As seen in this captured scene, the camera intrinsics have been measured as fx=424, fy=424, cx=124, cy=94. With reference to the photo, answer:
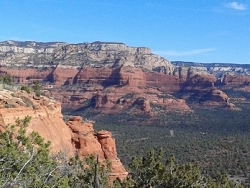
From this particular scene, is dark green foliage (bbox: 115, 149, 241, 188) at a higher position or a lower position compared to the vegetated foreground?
higher

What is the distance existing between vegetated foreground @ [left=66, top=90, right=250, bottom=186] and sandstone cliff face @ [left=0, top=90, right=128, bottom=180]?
68.5 ft

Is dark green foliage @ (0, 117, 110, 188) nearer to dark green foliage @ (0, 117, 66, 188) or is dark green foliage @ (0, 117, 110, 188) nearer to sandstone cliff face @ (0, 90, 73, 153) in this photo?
dark green foliage @ (0, 117, 66, 188)

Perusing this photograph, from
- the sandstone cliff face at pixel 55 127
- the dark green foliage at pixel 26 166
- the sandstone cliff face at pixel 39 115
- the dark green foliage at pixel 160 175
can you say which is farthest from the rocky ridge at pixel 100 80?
the dark green foliage at pixel 26 166

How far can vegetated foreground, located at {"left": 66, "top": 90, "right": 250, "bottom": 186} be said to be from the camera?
60.9 metres

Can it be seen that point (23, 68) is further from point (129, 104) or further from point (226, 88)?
point (226, 88)

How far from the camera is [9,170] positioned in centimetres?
1361

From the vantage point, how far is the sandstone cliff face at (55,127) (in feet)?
81.0

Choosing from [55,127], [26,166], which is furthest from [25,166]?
[55,127]

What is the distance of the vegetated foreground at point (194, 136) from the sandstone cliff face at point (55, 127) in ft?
68.5

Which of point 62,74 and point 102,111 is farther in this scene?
point 62,74

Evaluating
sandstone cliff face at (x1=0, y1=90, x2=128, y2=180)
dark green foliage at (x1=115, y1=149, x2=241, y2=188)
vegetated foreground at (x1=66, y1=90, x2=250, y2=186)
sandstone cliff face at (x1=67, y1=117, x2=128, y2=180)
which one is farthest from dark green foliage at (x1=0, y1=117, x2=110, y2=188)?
vegetated foreground at (x1=66, y1=90, x2=250, y2=186)

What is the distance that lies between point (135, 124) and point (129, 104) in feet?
54.4

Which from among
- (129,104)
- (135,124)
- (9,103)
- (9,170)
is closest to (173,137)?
(135,124)

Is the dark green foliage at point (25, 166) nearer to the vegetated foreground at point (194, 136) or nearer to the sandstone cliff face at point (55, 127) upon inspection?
the sandstone cliff face at point (55, 127)
